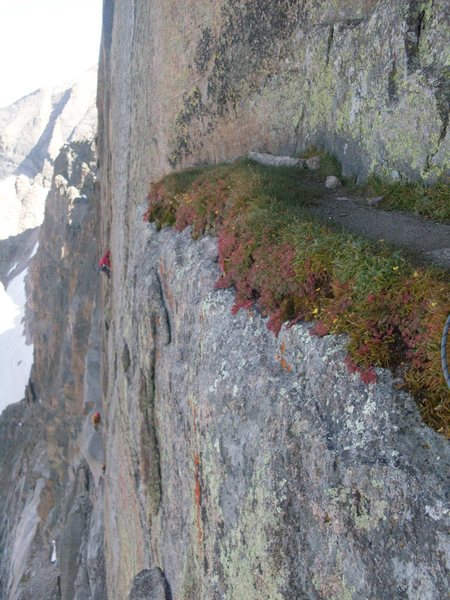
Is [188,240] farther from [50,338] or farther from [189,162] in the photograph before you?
[50,338]

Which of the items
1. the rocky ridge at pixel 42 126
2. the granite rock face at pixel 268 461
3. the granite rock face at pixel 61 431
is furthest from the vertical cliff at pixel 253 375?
the rocky ridge at pixel 42 126

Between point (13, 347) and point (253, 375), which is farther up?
point (253, 375)

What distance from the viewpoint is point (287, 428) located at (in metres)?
7.98

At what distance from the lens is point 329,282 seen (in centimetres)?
858

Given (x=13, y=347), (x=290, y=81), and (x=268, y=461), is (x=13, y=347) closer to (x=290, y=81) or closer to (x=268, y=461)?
(x=290, y=81)

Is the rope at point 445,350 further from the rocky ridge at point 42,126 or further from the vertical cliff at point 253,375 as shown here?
the rocky ridge at point 42,126

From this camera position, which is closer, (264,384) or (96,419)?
(264,384)

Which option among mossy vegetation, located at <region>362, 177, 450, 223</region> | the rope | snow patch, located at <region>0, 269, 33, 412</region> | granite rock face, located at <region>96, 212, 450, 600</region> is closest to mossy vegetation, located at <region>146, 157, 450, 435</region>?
the rope

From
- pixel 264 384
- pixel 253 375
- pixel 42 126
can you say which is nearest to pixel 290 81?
pixel 253 375

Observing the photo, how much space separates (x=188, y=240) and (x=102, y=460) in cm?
2543

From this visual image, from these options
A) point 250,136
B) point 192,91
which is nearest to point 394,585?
point 250,136

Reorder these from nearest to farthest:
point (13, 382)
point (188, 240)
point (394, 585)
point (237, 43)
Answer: point (394, 585) → point (188, 240) → point (237, 43) → point (13, 382)

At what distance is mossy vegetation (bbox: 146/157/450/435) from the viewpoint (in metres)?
6.68

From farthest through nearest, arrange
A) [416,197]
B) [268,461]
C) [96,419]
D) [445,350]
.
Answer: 1. [96,419]
2. [416,197]
3. [268,461]
4. [445,350]
